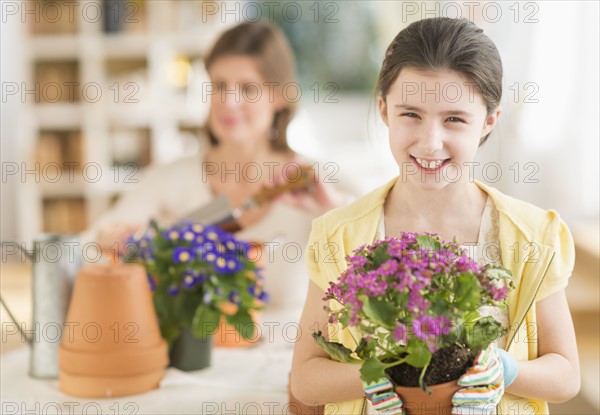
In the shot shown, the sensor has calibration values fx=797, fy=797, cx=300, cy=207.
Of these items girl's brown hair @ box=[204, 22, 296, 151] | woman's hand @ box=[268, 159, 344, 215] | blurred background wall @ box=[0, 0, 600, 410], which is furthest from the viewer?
blurred background wall @ box=[0, 0, 600, 410]

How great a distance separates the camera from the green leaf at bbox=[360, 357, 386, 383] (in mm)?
790

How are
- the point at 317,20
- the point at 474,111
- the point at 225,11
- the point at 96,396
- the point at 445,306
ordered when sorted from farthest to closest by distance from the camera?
the point at 317,20 → the point at 225,11 → the point at 96,396 → the point at 474,111 → the point at 445,306

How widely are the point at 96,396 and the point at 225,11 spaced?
3485 mm

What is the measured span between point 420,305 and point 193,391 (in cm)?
67

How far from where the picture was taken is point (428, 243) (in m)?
0.82

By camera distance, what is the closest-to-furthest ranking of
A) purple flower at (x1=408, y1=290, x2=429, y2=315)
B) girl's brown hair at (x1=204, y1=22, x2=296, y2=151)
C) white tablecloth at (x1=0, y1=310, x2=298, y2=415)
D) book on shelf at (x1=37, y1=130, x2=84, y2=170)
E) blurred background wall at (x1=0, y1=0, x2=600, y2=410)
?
1. purple flower at (x1=408, y1=290, x2=429, y2=315)
2. white tablecloth at (x1=0, y1=310, x2=298, y2=415)
3. girl's brown hair at (x1=204, y1=22, x2=296, y2=151)
4. blurred background wall at (x1=0, y1=0, x2=600, y2=410)
5. book on shelf at (x1=37, y1=130, x2=84, y2=170)

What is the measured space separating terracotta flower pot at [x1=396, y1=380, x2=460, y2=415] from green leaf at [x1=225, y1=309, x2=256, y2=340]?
633mm

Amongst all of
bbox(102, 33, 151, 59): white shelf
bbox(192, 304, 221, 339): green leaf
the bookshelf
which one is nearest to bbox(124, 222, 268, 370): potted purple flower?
bbox(192, 304, 221, 339): green leaf

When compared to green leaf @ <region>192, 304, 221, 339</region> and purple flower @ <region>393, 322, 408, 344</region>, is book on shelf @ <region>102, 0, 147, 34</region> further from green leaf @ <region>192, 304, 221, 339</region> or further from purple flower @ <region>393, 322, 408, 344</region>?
purple flower @ <region>393, 322, 408, 344</region>

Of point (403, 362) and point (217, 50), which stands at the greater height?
point (217, 50)

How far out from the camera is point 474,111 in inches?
36.5

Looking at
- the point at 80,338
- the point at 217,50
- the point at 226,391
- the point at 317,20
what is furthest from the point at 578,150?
the point at 317,20

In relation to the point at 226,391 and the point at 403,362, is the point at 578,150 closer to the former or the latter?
the point at 226,391

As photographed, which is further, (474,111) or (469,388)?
(474,111)
